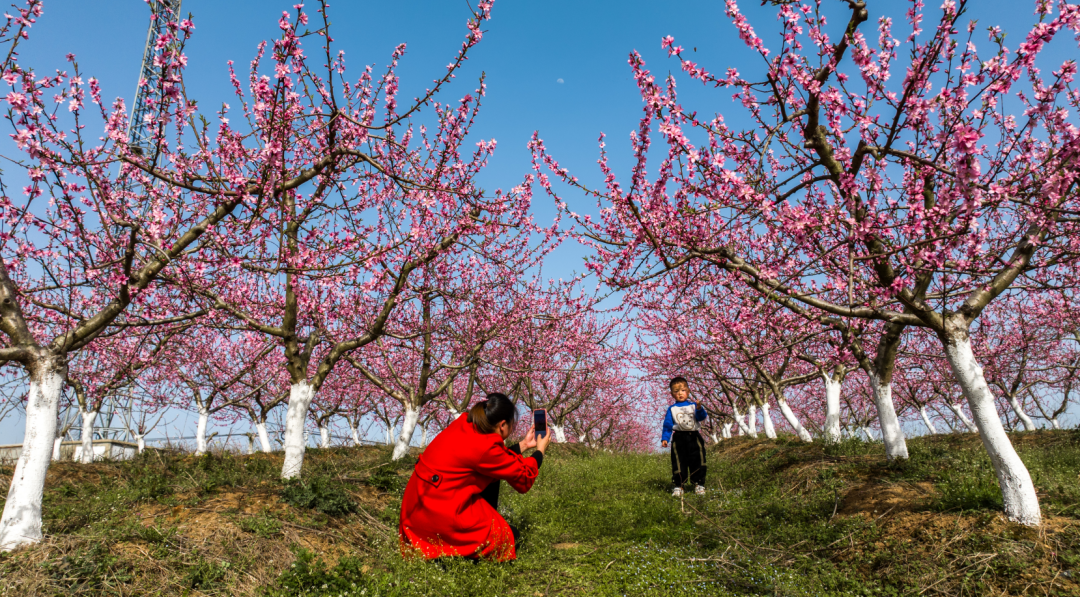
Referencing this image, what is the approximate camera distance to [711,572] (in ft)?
17.6

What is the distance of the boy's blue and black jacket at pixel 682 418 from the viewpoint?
9.10 metres

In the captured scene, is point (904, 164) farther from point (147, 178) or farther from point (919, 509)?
point (147, 178)

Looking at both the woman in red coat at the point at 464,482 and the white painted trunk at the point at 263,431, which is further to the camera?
the white painted trunk at the point at 263,431

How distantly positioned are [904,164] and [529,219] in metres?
6.18

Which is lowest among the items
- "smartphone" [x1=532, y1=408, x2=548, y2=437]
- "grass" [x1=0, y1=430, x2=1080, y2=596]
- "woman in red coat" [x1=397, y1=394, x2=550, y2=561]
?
"grass" [x1=0, y1=430, x2=1080, y2=596]

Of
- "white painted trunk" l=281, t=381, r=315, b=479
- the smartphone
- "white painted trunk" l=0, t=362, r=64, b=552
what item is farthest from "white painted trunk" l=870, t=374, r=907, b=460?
"white painted trunk" l=0, t=362, r=64, b=552

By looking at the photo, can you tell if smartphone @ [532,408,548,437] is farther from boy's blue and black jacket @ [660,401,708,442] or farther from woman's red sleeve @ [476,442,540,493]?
boy's blue and black jacket @ [660,401,708,442]

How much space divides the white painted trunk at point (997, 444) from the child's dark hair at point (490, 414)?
193 inches

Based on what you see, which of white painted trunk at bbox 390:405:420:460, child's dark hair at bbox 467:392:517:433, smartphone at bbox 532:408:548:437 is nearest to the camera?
child's dark hair at bbox 467:392:517:433

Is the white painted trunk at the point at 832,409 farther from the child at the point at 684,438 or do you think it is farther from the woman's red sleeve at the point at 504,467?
the woman's red sleeve at the point at 504,467

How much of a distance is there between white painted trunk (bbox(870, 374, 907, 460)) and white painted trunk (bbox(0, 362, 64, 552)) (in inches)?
440

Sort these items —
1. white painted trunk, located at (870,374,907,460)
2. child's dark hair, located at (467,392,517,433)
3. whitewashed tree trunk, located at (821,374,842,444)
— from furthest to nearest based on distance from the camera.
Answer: whitewashed tree trunk, located at (821,374,842,444) < white painted trunk, located at (870,374,907,460) < child's dark hair, located at (467,392,517,433)

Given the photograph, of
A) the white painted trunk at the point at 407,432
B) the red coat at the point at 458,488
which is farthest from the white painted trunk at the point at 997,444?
the white painted trunk at the point at 407,432

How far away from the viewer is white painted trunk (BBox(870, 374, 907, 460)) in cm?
861
